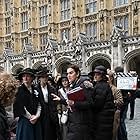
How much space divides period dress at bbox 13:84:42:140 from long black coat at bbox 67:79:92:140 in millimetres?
766

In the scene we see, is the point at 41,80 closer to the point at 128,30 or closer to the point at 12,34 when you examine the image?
the point at 128,30

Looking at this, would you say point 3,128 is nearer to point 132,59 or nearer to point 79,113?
point 79,113

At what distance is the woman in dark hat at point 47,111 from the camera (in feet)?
17.4

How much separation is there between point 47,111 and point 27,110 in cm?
42

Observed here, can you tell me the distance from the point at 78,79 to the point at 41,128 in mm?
1062

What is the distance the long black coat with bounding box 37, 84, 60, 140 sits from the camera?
531cm

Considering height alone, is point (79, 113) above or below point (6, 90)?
below

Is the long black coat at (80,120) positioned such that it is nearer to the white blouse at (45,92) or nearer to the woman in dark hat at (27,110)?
the woman in dark hat at (27,110)

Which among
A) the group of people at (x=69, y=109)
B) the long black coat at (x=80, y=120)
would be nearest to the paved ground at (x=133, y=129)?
the group of people at (x=69, y=109)

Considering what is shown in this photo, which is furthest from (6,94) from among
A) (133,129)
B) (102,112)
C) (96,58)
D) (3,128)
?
(96,58)

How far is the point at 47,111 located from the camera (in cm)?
538

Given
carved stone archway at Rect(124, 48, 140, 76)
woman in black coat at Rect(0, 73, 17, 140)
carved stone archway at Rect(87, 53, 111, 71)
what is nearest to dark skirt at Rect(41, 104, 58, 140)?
woman in black coat at Rect(0, 73, 17, 140)

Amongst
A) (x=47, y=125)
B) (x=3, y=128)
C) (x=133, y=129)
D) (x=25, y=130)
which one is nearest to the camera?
(x=3, y=128)

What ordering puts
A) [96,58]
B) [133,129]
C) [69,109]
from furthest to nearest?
[96,58] < [133,129] < [69,109]
